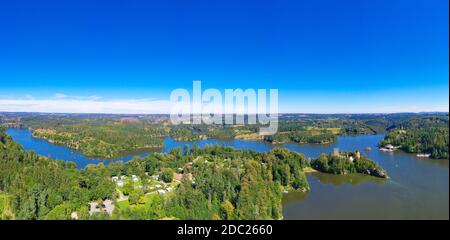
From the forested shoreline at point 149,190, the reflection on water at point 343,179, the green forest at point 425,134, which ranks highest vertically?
the green forest at point 425,134

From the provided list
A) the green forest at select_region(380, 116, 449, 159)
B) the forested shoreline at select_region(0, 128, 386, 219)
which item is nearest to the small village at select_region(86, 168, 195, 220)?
the forested shoreline at select_region(0, 128, 386, 219)

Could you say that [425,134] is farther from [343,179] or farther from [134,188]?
[343,179]

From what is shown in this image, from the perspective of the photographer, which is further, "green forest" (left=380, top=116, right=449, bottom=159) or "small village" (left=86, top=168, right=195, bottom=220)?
"small village" (left=86, top=168, right=195, bottom=220)

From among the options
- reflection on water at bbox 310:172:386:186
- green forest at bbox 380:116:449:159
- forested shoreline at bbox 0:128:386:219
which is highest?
green forest at bbox 380:116:449:159

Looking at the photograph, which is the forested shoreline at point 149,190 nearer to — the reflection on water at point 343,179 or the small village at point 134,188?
the small village at point 134,188

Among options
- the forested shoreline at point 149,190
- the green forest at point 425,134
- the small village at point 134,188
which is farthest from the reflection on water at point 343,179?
the green forest at point 425,134

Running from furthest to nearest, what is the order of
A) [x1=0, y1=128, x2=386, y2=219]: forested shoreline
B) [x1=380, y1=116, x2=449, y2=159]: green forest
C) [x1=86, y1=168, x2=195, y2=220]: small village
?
[x1=86, y1=168, x2=195, y2=220]: small village
[x1=0, y1=128, x2=386, y2=219]: forested shoreline
[x1=380, y1=116, x2=449, y2=159]: green forest

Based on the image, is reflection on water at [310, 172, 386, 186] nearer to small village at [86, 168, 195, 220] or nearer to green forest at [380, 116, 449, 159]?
small village at [86, 168, 195, 220]

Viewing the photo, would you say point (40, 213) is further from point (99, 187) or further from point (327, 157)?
point (327, 157)

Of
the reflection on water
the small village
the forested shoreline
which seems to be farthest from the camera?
the reflection on water

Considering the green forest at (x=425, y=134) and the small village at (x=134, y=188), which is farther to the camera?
the small village at (x=134, y=188)

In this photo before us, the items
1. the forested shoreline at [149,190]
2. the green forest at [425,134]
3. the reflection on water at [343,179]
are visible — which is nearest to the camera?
the green forest at [425,134]

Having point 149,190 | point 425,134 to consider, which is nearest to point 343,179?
point 149,190
